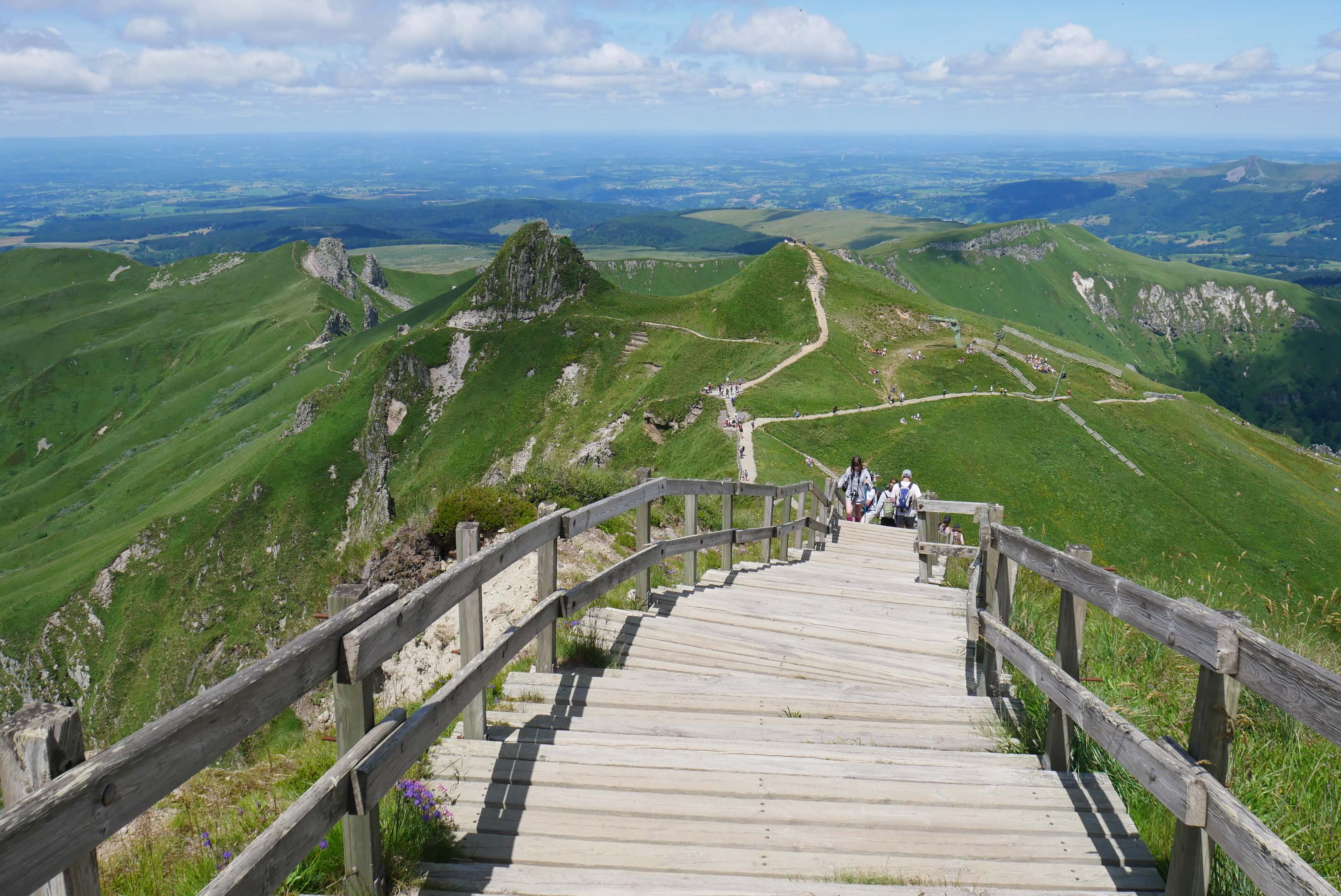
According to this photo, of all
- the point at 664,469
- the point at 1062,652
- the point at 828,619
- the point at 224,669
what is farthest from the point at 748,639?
the point at 224,669

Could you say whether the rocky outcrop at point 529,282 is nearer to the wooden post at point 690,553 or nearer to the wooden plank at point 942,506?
the wooden plank at point 942,506

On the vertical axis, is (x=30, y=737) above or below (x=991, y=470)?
above

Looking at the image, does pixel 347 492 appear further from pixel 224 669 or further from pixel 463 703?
pixel 463 703

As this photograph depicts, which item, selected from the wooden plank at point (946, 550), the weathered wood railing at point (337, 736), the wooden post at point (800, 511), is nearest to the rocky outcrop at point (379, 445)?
the wooden post at point (800, 511)

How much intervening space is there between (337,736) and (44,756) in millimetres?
1810

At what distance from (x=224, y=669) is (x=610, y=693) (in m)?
63.4

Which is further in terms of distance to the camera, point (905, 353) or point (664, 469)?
point (905, 353)

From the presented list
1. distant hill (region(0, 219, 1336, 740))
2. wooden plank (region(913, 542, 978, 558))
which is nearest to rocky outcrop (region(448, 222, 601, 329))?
distant hill (region(0, 219, 1336, 740))

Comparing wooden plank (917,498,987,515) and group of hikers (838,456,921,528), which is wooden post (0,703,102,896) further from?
group of hikers (838,456,921,528)

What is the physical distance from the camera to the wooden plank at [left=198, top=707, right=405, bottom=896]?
115 inches

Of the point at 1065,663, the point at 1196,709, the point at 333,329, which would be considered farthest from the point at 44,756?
the point at 333,329

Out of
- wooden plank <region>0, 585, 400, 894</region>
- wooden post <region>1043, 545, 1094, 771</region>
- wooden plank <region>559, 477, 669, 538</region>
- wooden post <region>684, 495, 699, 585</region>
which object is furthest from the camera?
wooden post <region>684, 495, 699, 585</region>

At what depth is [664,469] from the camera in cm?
6175

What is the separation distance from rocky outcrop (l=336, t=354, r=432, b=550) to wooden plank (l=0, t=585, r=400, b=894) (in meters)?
83.9
